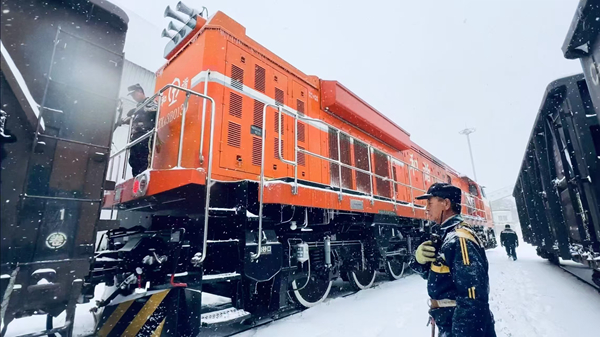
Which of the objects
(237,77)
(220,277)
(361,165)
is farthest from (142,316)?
(361,165)

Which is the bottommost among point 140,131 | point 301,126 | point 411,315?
point 411,315

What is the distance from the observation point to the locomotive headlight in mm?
3064

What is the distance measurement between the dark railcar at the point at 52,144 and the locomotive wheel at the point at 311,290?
125 inches

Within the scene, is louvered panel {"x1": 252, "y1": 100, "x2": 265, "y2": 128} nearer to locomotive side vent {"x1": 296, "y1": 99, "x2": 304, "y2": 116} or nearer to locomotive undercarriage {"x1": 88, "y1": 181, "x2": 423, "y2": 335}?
locomotive side vent {"x1": 296, "y1": 99, "x2": 304, "y2": 116}

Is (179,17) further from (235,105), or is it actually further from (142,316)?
(142,316)

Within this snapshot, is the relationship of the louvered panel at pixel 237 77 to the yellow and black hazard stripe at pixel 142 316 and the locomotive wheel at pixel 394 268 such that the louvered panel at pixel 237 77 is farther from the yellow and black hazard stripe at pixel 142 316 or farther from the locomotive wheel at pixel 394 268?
the locomotive wheel at pixel 394 268

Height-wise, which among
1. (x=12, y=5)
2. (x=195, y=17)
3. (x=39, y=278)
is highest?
(x=195, y=17)

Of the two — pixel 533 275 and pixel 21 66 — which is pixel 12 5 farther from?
pixel 533 275

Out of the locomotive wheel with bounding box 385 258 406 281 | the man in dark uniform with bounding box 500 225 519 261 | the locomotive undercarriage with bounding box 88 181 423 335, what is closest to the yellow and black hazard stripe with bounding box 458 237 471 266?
the locomotive undercarriage with bounding box 88 181 423 335

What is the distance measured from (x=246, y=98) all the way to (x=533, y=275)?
845cm

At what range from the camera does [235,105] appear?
4.04 m

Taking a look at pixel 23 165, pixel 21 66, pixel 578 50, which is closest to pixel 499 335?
pixel 578 50

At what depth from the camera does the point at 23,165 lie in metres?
1.82

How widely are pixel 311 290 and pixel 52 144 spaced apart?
4084 millimetres
